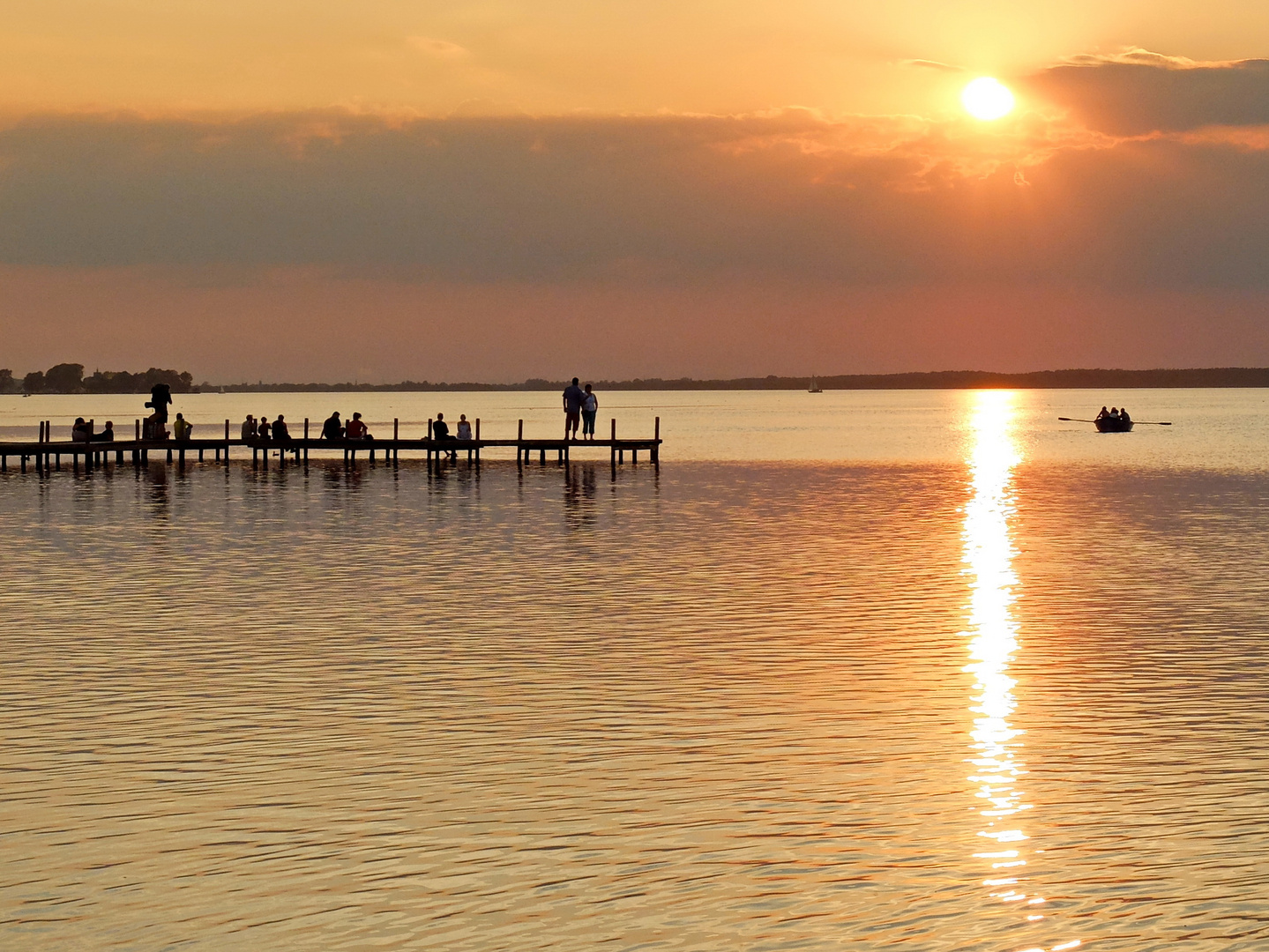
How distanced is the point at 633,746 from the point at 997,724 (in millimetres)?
3605

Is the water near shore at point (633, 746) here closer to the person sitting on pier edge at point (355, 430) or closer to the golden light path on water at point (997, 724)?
the golden light path on water at point (997, 724)

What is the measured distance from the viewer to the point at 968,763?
12.9 meters

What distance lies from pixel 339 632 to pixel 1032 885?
40.3 feet

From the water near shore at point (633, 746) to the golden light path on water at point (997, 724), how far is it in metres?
0.06

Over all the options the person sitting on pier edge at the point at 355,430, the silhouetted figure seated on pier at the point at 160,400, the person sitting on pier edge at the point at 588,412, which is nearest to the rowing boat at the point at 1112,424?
the person sitting on pier edge at the point at 588,412

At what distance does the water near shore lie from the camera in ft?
29.9

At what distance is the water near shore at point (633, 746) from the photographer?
29.9ft

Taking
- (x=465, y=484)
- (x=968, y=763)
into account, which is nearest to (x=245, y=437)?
(x=465, y=484)

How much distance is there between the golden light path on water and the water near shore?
0.19 ft

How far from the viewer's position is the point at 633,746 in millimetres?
13516

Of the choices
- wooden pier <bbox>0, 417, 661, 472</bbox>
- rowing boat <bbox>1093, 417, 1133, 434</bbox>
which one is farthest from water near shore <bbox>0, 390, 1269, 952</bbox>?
rowing boat <bbox>1093, 417, 1133, 434</bbox>

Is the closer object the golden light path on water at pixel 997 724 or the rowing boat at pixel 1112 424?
the golden light path on water at pixel 997 724

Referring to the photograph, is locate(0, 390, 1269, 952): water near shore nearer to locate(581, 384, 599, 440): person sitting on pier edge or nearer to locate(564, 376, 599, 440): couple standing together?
locate(564, 376, 599, 440): couple standing together

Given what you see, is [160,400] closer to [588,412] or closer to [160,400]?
[160,400]
